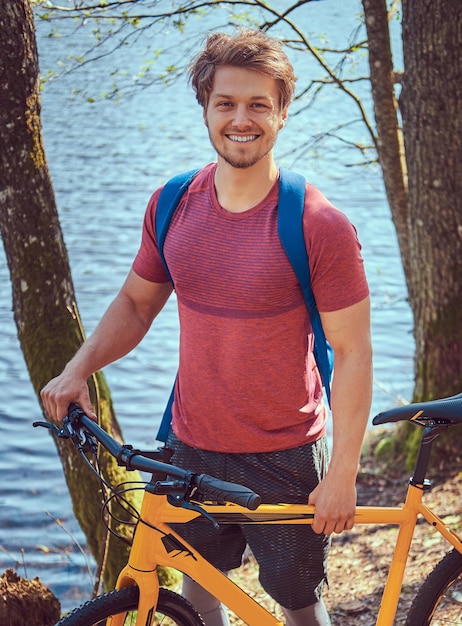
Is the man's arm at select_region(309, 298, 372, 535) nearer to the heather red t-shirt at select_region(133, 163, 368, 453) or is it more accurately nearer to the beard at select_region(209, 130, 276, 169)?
the heather red t-shirt at select_region(133, 163, 368, 453)

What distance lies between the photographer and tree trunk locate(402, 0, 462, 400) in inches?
197

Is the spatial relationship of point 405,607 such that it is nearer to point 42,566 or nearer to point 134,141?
point 42,566

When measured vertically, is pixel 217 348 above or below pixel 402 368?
above

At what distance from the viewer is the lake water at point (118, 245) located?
7238 millimetres

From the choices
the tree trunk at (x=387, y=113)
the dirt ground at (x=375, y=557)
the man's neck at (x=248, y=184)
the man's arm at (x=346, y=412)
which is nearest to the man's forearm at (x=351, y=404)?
the man's arm at (x=346, y=412)

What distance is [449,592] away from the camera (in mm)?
2885

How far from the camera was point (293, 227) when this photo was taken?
2.40 metres

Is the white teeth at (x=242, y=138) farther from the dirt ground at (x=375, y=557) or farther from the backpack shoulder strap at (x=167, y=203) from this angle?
the dirt ground at (x=375, y=557)

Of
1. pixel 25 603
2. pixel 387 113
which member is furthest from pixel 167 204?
pixel 387 113

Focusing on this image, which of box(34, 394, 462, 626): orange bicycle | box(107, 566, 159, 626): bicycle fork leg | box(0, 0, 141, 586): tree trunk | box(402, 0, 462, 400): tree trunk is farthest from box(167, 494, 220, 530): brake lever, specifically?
box(402, 0, 462, 400): tree trunk

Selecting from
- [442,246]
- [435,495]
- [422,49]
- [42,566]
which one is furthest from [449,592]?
[42,566]

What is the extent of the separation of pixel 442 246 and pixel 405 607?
82.6 inches

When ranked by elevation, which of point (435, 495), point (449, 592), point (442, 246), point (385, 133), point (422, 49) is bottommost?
point (435, 495)

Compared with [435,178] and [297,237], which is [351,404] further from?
[435,178]
